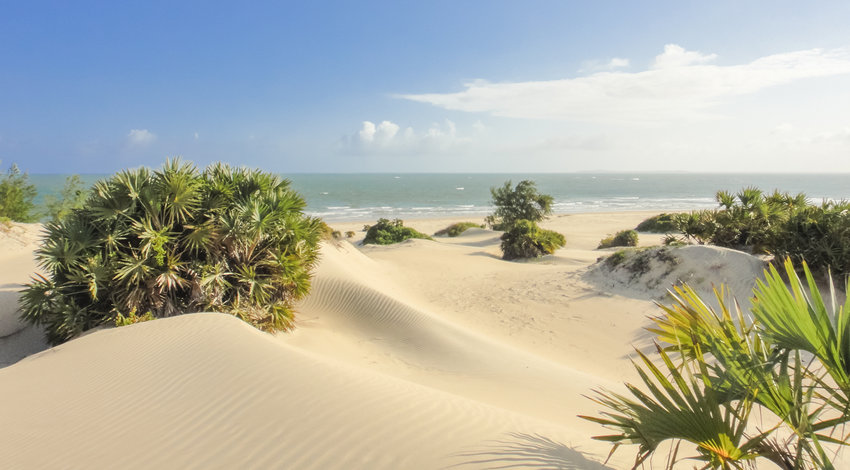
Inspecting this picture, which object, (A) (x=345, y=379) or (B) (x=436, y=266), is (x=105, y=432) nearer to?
(A) (x=345, y=379)

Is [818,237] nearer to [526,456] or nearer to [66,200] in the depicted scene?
[526,456]

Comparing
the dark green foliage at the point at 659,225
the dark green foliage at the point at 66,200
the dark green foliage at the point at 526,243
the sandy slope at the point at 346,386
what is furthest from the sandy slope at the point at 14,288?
the dark green foliage at the point at 659,225

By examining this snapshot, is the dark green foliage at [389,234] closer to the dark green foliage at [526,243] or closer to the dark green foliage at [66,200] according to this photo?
the dark green foliage at [526,243]

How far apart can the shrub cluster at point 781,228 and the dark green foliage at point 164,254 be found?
10776 millimetres

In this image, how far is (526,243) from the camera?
17.9 m

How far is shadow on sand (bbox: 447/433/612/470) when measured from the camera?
9.54 ft

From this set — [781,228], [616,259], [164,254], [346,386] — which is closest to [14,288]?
[164,254]

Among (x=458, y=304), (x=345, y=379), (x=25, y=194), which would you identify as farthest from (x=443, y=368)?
(x=25, y=194)

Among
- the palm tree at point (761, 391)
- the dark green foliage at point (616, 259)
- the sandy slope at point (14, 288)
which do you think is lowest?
the sandy slope at point (14, 288)

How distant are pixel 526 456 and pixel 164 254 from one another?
6772mm

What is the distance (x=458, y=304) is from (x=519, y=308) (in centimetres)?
167

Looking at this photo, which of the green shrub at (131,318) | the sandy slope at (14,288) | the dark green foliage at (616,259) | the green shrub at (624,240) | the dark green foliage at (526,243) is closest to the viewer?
the green shrub at (131,318)

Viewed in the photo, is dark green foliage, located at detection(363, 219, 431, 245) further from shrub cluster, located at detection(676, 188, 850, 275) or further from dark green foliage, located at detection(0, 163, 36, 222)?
dark green foliage, located at detection(0, 163, 36, 222)

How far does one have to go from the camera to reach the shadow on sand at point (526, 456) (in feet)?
9.54
